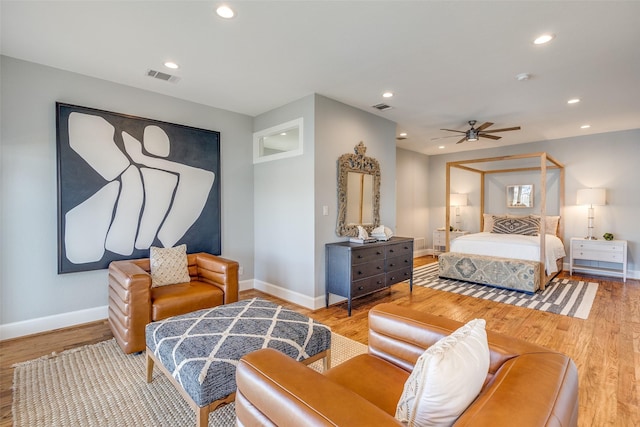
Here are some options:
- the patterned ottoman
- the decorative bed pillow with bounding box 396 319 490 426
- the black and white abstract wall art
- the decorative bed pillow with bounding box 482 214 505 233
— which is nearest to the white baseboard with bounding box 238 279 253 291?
the black and white abstract wall art

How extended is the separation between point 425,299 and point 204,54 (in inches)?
158

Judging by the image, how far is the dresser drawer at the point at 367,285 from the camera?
3.61m

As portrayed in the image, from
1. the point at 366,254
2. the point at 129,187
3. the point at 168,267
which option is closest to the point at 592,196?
the point at 366,254

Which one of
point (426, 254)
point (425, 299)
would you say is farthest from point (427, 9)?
point (426, 254)

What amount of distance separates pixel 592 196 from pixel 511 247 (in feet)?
7.13

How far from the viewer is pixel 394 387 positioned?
4.52 feet

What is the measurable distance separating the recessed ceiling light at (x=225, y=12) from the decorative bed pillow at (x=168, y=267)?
236 centimetres

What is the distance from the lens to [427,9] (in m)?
2.13

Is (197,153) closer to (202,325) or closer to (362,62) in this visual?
(362,62)

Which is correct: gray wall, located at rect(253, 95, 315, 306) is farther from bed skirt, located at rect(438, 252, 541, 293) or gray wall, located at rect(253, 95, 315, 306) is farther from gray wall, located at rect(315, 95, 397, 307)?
bed skirt, located at rect(438, 252, 541, 293)

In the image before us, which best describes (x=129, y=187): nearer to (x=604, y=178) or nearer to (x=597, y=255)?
(x=597, y=255)

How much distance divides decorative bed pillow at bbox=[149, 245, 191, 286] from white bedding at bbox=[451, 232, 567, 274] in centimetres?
452

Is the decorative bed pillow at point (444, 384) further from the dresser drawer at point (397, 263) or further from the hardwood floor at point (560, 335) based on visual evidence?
the dresser drawer at point (397, 263)

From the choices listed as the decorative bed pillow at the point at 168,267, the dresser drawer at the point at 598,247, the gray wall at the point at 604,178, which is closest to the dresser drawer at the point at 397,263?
the decorative bed pillow at the point at 168,267
